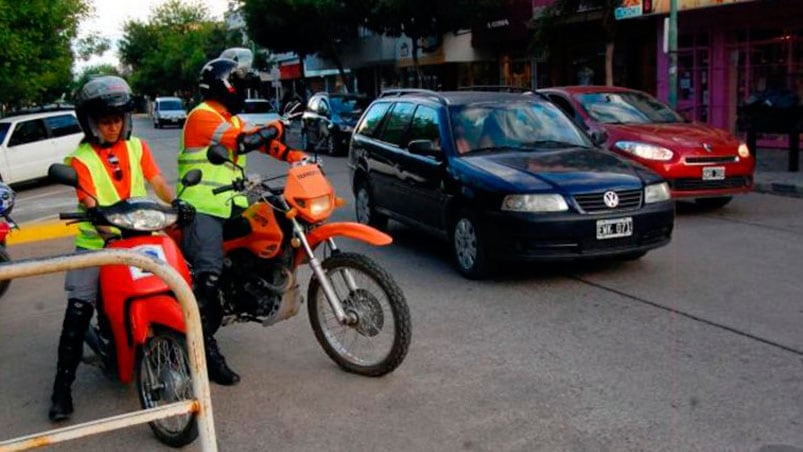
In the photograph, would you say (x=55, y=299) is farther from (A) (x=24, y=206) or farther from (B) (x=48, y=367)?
(A) (x=24, y=206)

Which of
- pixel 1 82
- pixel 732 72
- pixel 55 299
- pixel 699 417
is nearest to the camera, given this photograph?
pixel 699 417

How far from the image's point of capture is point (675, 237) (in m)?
8.93

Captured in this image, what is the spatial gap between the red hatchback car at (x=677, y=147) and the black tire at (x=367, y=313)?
608 cm

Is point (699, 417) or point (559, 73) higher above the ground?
point (559, 73)

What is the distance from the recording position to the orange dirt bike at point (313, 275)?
15.4 feet

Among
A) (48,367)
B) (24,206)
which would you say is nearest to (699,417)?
(48,367)

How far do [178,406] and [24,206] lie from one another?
1446cm

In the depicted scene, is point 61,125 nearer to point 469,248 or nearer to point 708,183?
point 708,183

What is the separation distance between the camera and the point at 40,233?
455 inches

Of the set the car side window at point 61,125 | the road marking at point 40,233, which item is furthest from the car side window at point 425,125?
the car side window at point 61,125

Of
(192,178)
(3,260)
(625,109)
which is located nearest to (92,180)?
(192,178)

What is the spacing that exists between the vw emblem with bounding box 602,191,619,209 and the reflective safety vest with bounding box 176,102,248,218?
304 centimetres

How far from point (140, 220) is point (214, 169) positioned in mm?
1103

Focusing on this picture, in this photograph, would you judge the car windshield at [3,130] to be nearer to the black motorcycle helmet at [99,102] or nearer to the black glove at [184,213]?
the black motorcycle helmet at [99,102]
